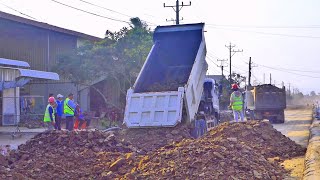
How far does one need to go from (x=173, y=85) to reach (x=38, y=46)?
60.3 ft

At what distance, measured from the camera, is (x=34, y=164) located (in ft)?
27.4

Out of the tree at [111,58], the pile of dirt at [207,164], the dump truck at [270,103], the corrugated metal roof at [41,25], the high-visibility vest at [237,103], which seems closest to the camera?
the pile of dirt at [207,164]

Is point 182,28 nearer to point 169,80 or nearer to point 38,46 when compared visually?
point 169,80

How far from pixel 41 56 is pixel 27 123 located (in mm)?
8395

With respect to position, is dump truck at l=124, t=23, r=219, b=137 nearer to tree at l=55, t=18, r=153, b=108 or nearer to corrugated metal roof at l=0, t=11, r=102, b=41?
tree at l=55, t=18, r=153, b=108


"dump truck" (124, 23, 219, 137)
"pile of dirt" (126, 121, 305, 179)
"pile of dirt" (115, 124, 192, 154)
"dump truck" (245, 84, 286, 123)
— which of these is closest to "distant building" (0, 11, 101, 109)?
"dump truck" (245, 84, 286, 123)

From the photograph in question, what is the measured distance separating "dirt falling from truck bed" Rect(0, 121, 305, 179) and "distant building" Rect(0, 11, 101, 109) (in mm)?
17303

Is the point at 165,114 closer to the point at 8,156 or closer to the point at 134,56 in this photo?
the point at 8,156

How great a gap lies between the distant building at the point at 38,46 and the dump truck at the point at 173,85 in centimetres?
1434

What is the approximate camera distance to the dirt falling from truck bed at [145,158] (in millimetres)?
7363

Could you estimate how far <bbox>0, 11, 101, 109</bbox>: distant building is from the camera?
88.6 feet

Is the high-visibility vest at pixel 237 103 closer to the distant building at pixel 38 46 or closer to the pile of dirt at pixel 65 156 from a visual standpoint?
the pile of dirt at pixel 65 156

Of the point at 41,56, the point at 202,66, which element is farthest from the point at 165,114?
the point at 41,56

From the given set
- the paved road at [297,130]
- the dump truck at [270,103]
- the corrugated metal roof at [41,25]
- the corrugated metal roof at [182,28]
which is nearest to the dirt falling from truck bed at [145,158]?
the paved road at [297,130]
